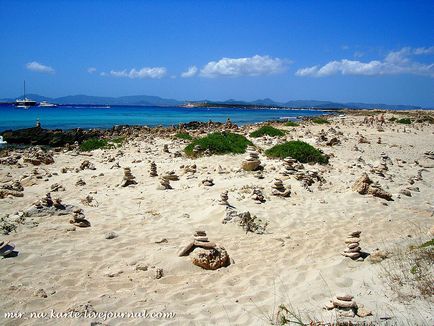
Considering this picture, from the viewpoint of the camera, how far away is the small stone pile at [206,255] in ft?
20.3

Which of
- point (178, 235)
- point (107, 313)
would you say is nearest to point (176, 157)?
point (178, 235)

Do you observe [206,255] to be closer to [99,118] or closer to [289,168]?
[289,168]

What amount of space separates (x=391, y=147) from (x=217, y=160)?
11654 mm

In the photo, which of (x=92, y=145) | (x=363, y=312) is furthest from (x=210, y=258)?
(x=92, y=145)

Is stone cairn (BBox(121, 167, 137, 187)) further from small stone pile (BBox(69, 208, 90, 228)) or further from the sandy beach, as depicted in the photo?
small stone pile (BBox(69, 208, 90, 228))

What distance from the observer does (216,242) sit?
289 inches

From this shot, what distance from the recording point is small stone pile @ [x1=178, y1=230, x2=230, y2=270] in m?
6.18

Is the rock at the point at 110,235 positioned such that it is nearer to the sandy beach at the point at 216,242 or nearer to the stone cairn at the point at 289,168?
the sandy beach at the point at 216,242

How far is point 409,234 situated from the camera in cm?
789

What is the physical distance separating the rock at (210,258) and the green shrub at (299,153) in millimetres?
9343

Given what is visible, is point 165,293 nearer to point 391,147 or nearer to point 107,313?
point 107,313

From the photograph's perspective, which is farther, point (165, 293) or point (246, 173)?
point (246, 173)

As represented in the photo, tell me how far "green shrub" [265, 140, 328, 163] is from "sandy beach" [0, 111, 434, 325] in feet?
3.96

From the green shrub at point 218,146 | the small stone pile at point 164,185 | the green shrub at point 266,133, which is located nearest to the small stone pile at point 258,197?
the small stone pile at point 164,185
